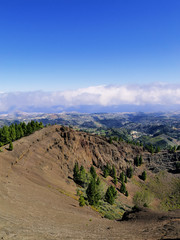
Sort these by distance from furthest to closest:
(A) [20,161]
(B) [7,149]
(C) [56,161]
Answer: (C) [56,161], (B) [7,149], (A) [20,161]

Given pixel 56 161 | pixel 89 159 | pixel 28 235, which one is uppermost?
pixel 28 235

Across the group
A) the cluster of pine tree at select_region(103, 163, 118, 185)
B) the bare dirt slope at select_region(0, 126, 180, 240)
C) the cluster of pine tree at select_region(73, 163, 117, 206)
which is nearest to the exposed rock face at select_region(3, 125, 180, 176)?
the bare dirt slope at select_region(0, 126, 180, 240)

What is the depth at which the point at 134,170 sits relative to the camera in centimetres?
14388

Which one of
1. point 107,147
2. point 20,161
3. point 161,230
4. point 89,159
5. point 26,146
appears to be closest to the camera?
point 161,230

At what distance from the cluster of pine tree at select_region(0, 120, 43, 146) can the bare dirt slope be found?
1118 centimetres

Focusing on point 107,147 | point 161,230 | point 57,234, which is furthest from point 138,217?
point 107,147

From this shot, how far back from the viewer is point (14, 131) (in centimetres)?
9688

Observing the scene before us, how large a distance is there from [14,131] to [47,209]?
71.0 meters

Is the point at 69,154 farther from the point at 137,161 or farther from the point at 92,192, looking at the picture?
the point at 137,161

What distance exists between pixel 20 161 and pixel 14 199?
109ft

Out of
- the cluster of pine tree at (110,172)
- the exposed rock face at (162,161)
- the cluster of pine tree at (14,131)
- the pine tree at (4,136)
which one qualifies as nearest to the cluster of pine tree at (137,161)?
the exposed rock face at (162,161)

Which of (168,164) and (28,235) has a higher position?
(28,235)

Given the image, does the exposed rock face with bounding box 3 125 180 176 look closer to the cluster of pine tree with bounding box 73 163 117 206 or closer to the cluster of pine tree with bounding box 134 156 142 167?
the cluster of pine tree with bounding box 134 156 142 167

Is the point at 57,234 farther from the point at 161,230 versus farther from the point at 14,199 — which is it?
the point at 161,230
